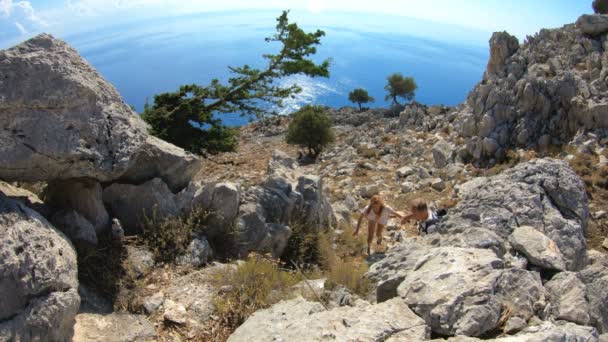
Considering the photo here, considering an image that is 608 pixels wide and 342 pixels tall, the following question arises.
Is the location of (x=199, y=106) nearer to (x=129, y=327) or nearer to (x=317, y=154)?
(x=129, y=327)

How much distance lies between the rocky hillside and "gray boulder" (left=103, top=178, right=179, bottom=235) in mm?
26

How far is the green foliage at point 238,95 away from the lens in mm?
16422

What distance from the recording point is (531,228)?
6719 mm

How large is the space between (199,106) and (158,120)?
5.71 feet

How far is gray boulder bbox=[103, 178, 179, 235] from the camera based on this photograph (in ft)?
25.1

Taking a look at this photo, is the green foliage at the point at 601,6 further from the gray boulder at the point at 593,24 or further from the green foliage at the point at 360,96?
the green foliage at the point at 360,96

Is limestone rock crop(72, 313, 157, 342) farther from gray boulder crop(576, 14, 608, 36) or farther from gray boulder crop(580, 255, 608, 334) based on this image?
gray boulder crop(576, 14, 608, 36)

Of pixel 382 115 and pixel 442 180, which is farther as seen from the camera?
pixel 382 115

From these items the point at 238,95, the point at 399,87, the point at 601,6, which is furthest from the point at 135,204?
the point at 399,87

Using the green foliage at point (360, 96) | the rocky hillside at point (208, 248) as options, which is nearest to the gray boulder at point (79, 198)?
the rocky hillside at point (208, 248)

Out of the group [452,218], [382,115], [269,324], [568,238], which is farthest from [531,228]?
[382,115]

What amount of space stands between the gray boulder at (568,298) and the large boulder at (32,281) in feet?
18.2

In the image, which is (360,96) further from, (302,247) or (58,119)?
(58,119)

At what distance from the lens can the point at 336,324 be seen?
4363mm
